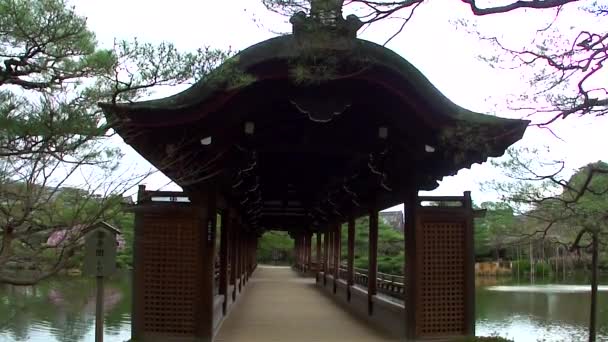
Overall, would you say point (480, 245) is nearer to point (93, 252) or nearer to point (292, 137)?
point (292, 137)

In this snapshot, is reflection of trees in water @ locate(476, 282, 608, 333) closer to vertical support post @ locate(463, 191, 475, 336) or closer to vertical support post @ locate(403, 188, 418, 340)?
vertical support post @ locate(463, 191, 475, 336)

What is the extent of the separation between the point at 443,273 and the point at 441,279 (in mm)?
82

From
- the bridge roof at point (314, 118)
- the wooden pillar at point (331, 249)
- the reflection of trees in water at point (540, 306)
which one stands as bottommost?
the reflection of trees in water at point (540, 306)

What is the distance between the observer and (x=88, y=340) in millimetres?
12062

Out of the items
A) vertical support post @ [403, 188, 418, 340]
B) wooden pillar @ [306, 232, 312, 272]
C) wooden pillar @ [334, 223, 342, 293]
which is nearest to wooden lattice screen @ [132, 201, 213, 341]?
vertical support post @ [403, 188, 418, 340]

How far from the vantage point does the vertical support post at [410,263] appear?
7.15 metres

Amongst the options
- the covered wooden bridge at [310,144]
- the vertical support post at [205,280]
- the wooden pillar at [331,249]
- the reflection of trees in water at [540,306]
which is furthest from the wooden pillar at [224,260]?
the reflection of trees in water at [540,306]

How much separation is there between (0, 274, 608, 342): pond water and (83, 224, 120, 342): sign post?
4.16m

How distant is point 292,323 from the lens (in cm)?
947

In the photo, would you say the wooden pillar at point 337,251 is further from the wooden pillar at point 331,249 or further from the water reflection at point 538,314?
the water reflection at point 538,314

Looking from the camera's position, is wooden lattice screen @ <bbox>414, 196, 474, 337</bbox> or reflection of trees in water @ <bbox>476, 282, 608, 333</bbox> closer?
wooden lattice screen @ <bbox>414, 196, 474, 337</bbox>

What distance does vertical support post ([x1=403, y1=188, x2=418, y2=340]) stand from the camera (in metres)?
7.15

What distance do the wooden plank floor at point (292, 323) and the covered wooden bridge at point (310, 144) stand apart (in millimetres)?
710

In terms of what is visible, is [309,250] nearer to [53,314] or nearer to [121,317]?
[121,317]
